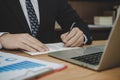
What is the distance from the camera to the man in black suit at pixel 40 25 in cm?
108

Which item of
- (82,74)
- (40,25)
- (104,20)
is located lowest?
(104,20)

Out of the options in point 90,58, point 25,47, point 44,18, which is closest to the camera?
point 90,58

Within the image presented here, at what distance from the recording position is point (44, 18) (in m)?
1.60

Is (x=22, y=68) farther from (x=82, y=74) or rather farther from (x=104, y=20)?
(x=104, y=20)

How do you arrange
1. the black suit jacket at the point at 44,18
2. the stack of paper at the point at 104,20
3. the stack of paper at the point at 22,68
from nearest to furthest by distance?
1. the stack of paper at the point at 22,68
2. the black suit jacket at the point at 44,18
3. the stack of paper at the point at 104,20

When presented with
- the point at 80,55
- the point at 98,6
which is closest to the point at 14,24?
the point at 80,55

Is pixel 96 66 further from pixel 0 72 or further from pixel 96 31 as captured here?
pixel 96 31

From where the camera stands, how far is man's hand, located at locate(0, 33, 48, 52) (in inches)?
41.3

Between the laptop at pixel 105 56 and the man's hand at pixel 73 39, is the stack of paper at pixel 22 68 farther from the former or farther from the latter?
the man's hand at pixel 73 39

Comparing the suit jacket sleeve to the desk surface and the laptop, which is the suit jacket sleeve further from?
the desk surface

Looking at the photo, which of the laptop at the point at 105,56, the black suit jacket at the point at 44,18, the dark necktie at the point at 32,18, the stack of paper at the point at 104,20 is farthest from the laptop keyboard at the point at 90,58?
the stack of paper at the point at 104,20

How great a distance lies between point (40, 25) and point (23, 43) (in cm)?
51

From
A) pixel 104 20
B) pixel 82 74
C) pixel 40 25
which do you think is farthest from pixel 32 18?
pixel 104 20

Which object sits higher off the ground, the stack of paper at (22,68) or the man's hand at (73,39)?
the stack of paper at (22,68)
